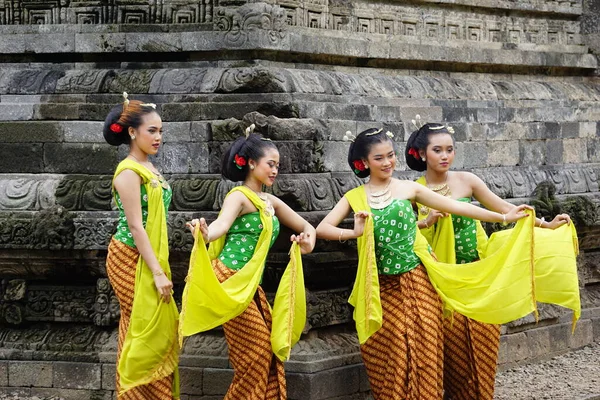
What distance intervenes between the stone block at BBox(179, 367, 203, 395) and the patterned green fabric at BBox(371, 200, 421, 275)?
151 cm

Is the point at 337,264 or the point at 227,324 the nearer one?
the point at 227,324

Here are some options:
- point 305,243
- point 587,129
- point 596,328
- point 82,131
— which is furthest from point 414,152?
point 587,129

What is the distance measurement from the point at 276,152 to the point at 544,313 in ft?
13.7

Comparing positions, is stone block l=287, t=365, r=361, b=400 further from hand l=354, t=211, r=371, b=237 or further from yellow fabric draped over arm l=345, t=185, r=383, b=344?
hand l=354, t=211, r=371, b=237

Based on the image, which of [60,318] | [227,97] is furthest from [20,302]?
[227,97]

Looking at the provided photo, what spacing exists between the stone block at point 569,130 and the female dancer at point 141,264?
5182mm

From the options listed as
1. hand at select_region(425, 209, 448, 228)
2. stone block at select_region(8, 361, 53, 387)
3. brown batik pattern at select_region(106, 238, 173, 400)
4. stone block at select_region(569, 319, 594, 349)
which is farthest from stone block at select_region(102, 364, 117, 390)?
stone block at select_region(569, 319, 594, 349)

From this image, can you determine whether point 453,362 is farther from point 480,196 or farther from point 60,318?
point 60,318

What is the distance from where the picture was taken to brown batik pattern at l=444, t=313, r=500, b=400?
1136 centimetres

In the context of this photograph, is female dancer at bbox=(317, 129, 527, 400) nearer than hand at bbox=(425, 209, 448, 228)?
Yes

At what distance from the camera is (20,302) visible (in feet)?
39.3

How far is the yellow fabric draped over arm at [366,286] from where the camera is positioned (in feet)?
34.5

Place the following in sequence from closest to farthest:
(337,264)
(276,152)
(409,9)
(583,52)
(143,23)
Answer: (276,152), (337,264), (143,23), (409,9), (583,52)

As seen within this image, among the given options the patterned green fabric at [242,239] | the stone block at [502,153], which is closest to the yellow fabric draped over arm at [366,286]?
the patterned green fabric at [242,239]
